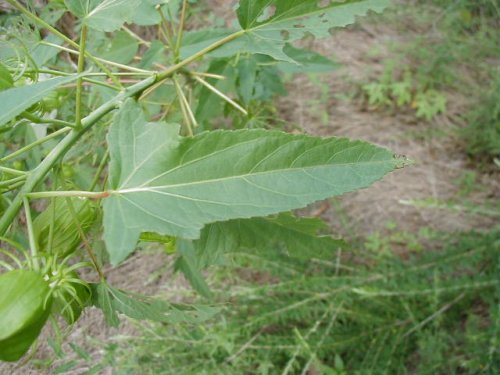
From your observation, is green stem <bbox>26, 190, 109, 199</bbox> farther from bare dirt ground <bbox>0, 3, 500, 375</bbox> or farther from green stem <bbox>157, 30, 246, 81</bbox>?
bare dirt ground <bbox>0, 3, 500, 375</bbox>

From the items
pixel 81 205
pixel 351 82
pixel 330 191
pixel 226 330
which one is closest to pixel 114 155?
pixel 81 205

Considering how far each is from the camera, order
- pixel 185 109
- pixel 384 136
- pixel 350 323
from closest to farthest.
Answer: pixel 185 109 < pixel 350 323 < pixel 384 136

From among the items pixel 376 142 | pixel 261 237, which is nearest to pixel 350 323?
pixel 376 142

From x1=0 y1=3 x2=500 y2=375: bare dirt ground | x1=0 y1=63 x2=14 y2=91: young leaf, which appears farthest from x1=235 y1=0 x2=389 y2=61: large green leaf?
x1=0 y1=3 x2=500 y2=375: bare dirt ground

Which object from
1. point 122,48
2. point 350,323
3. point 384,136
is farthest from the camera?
point 384,136

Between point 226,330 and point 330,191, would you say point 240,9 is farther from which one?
point 226,330

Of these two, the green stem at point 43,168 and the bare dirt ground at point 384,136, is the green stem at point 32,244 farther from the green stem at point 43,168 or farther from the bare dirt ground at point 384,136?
the bare dirt ground at point 384,136

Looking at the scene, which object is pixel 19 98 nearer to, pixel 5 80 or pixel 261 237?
pixel 5 80

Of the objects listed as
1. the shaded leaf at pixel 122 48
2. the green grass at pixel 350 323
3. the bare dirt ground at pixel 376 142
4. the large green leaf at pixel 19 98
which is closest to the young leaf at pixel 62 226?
the large green leaf at pixel 19 98
